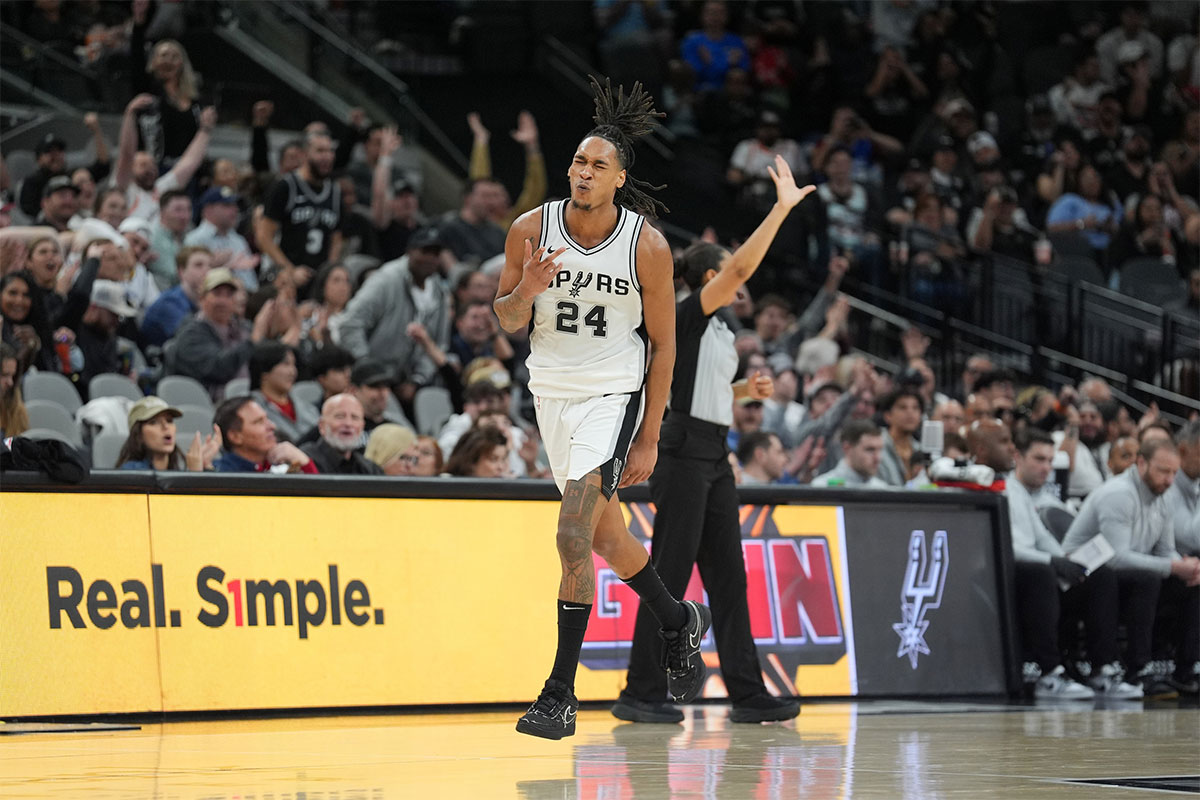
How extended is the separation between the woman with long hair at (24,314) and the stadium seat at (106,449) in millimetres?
1107

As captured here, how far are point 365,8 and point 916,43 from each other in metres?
6.96

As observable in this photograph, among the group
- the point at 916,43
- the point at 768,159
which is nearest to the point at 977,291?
the point at 768,159

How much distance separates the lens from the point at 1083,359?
1731 cm

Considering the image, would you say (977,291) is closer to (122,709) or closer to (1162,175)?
(1162,175)

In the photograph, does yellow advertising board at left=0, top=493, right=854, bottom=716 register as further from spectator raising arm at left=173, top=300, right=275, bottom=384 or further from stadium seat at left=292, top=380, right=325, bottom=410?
spectator raising arm at left=173, top=300, right=275, bottom=384

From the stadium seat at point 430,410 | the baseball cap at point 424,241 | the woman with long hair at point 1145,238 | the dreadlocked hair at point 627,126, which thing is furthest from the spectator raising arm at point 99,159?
the woman with long hair at point 1145,238

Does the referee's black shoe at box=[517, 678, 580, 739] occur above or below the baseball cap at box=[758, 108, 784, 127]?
below

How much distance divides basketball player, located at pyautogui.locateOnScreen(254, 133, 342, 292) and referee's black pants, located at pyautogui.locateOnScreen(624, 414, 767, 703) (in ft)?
22.0

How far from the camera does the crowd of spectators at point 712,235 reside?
10.9 m

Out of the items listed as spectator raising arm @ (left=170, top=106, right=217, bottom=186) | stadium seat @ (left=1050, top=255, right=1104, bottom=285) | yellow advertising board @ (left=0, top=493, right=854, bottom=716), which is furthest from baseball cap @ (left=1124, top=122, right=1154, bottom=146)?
yellow advertising board @ (left=0, top=493, right=854, bottom=716)

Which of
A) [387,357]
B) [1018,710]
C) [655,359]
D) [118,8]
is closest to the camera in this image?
[655,359]

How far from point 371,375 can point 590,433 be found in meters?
5.09

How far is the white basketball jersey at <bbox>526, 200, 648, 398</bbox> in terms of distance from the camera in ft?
21.6

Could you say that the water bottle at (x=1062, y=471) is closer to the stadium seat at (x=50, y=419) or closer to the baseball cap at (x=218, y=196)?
the baseball cap at (x=218, y=196)
